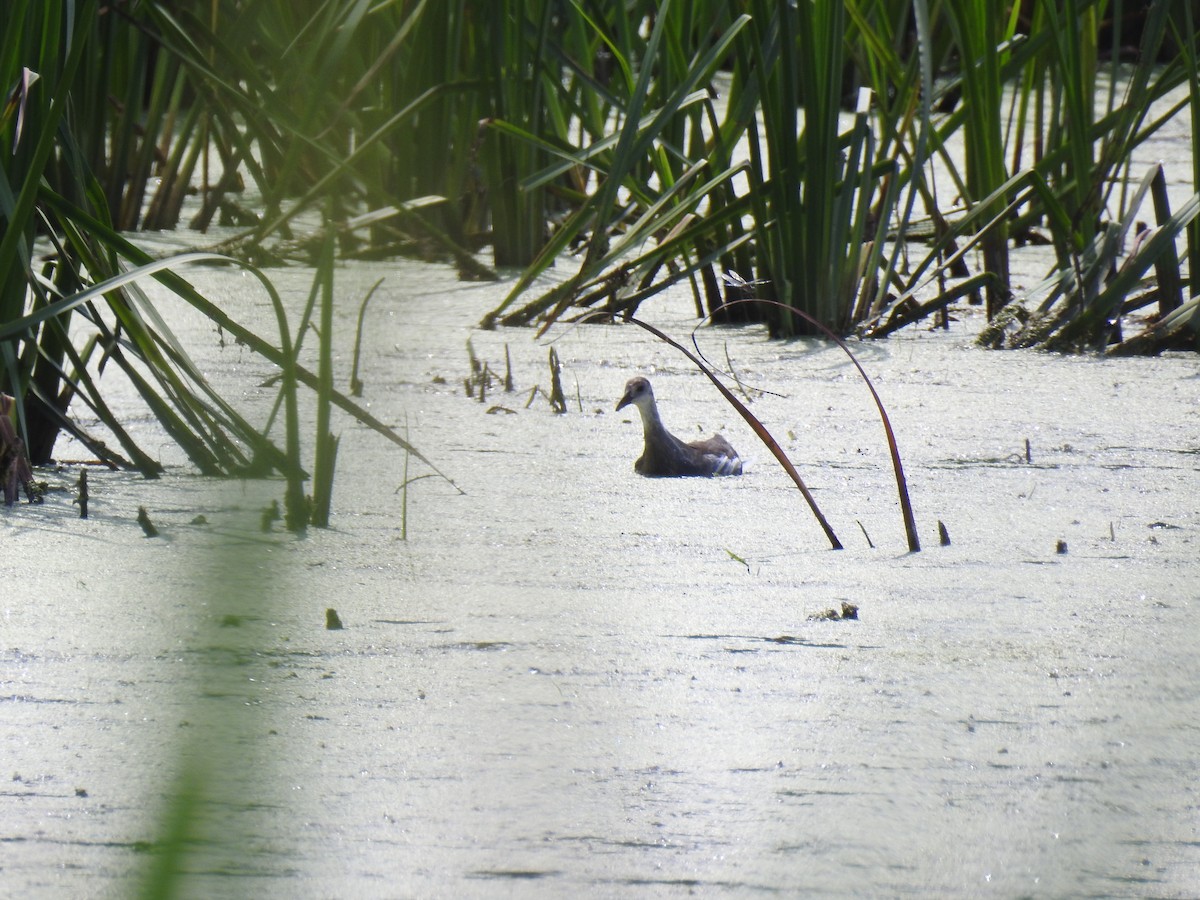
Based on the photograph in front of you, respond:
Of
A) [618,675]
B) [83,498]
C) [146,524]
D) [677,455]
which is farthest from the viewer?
[677,455]

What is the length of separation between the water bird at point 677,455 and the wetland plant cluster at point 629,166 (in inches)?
8.4

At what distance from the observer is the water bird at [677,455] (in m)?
2.02

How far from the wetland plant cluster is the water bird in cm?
21

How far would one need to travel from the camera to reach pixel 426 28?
294 cm

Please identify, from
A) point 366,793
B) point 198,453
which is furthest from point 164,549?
point 366,793

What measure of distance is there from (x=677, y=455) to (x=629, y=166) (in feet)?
1.73

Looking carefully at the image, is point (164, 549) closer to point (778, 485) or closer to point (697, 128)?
point (778, 485)

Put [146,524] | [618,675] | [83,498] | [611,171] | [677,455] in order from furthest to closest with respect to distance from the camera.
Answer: [611,171], [677,455], [83,498], [146,524], [618,675]

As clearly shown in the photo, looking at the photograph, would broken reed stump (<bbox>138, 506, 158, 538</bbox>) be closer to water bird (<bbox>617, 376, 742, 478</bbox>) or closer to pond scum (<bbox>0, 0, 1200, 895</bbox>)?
pond scum (<bbox>0, 0, 1200, 895</bbox>)

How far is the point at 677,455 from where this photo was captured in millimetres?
2027

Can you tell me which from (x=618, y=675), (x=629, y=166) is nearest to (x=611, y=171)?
(x=629, y=166)

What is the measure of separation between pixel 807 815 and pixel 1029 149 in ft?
13.0

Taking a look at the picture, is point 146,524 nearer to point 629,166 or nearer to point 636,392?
point 636,392

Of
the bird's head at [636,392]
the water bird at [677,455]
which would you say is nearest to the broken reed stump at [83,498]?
the water bird at [677,455]
